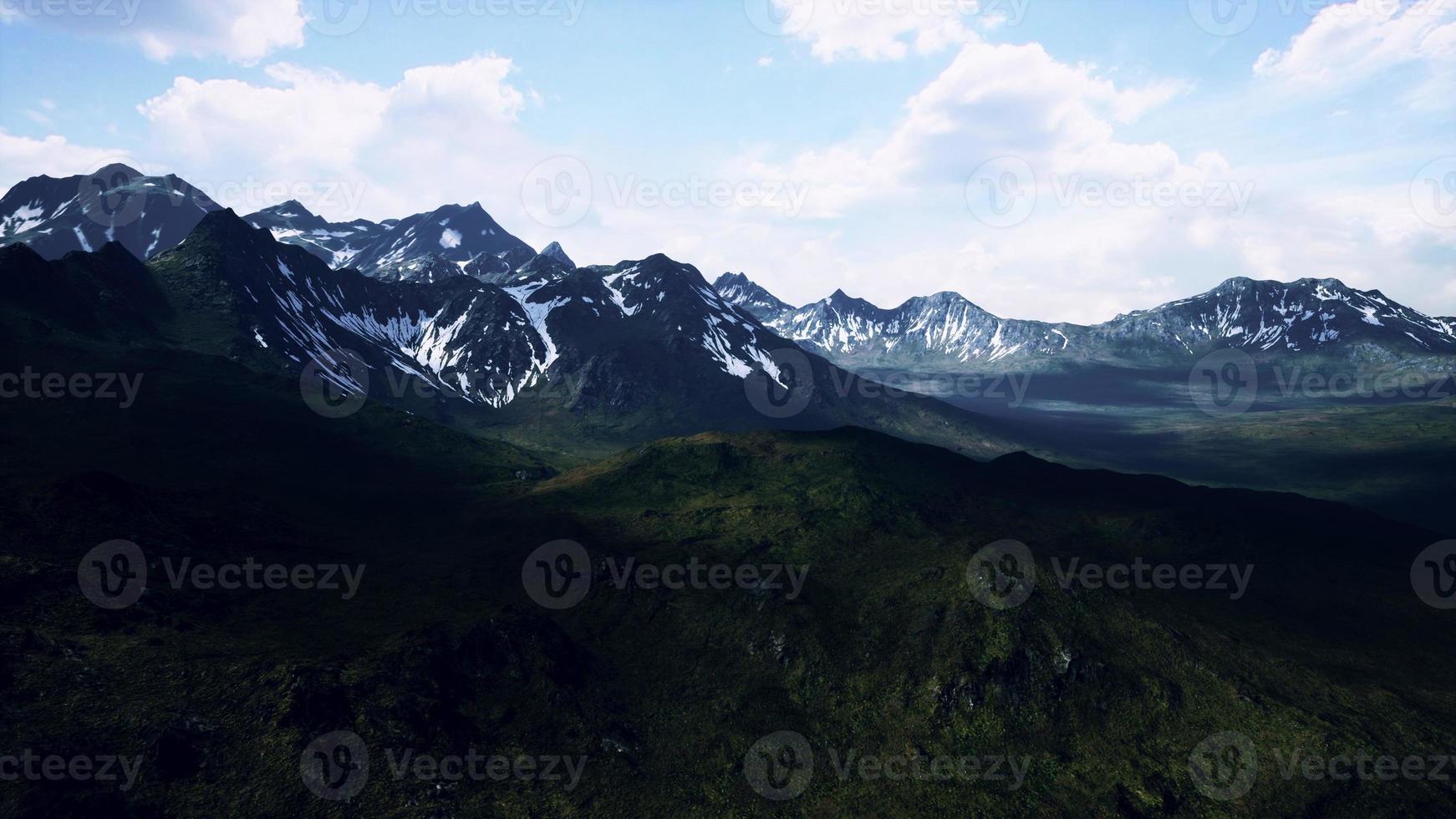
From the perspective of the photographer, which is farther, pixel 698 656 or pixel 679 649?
pixel 679 649

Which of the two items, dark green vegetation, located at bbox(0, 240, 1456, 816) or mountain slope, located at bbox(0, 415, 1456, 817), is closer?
dark green vegetation, located at bbox(0, 240, 1456, 816)

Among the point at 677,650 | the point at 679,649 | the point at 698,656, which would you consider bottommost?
the point at 698,656

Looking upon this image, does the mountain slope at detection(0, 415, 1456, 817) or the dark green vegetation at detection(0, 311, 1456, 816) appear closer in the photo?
the dark green vegetation at detection(0, 311, 1456, 816)

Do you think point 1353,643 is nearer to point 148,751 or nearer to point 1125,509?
point 1125,509

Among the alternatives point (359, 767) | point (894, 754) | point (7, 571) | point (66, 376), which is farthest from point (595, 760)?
point (66, 376)

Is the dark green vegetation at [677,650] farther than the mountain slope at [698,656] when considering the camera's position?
No

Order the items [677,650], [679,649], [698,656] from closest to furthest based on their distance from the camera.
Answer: [698,656], [677,650], [679,649]

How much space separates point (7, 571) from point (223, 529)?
30171mm

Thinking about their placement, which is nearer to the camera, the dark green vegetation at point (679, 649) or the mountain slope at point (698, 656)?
the dark green vegetation at point (679, 649)

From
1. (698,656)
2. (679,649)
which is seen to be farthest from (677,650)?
(698,656)

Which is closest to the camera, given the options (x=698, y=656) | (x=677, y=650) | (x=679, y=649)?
(x=698, y=656)

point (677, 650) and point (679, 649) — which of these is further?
point (679, 649)

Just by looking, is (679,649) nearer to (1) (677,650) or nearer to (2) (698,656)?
(1) (677,650)

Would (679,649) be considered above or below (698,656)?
above
